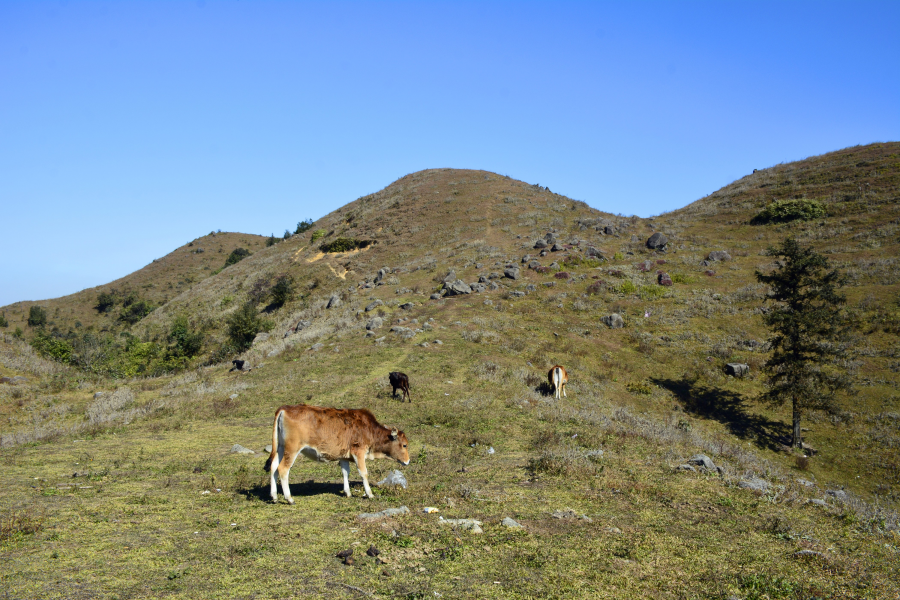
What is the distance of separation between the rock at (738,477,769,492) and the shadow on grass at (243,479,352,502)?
349 inches

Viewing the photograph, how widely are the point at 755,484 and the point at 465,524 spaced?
24.7 feet

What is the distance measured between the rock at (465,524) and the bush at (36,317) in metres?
89.9

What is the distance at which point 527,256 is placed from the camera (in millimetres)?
49125

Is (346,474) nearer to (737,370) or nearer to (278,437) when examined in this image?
(278,437)

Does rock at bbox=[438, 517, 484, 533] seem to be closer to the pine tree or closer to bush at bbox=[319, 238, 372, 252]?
the pine tree

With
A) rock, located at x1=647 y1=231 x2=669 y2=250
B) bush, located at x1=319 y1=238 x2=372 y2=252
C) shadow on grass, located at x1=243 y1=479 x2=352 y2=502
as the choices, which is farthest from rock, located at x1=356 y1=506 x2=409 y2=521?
bush, located at x1=319 y1=238 x2=372 y2=252

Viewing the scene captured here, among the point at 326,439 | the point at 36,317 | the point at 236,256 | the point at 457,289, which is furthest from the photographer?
the point at 236,256

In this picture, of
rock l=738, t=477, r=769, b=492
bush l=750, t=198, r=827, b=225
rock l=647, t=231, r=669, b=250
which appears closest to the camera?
rock l=738, t=477, r=769, b=492

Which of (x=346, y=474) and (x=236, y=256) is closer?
(x=346, y=474)

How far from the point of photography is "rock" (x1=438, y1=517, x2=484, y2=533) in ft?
29.0

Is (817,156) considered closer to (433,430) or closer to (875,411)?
(875,411)

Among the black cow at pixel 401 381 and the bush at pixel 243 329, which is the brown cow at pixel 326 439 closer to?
the black cow at pixel 401 381

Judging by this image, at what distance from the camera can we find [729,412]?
90.5 feet

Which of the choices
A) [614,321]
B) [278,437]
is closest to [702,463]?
[278,437]
